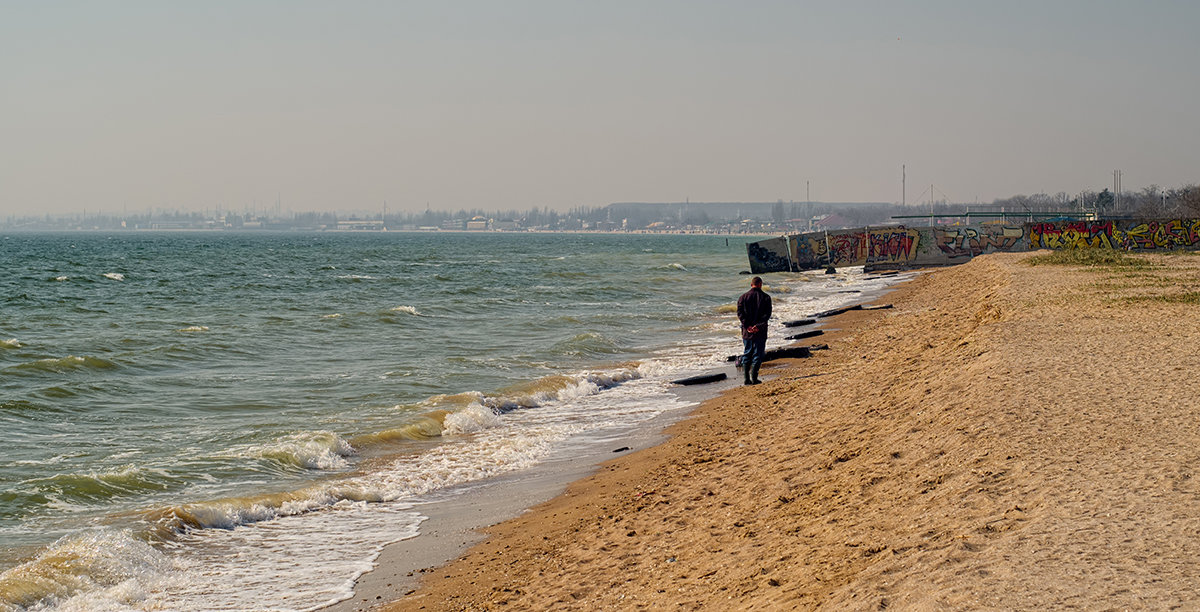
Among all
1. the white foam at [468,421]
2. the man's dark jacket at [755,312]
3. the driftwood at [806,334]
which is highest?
the man's dark jacket at [755,312]

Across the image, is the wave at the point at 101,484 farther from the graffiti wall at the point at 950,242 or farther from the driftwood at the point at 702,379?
the graffiti wall at the point at 950,242

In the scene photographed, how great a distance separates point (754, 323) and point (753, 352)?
0.53 meters

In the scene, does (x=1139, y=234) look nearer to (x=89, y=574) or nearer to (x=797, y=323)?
(x=797, y=323)

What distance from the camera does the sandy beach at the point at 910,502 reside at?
569cm

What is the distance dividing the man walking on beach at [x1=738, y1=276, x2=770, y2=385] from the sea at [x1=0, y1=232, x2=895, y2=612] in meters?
1.42

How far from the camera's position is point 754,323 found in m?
16.7

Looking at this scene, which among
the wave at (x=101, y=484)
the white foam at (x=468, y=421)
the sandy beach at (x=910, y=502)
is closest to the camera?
the sandy beach at (x=910, y=502)

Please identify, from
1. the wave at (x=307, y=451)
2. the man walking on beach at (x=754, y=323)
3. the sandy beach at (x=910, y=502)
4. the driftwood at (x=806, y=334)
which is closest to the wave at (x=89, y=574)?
the sandy beach at (x=910, y=502)

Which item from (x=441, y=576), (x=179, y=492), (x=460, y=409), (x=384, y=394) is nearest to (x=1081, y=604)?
(x=441, y=576)

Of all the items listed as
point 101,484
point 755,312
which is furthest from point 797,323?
point 101,484

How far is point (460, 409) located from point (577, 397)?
259cm

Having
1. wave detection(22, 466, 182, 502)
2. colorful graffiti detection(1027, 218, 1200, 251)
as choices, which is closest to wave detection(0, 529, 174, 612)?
wave detection(22, 466, 182, 502)

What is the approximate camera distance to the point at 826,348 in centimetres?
2058

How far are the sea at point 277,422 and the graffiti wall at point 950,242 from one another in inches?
883
